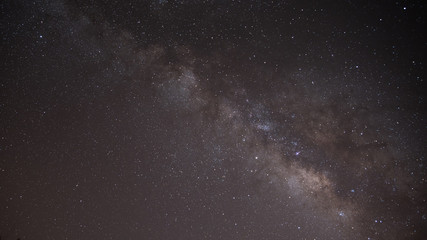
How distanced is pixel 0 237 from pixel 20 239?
3.24ft

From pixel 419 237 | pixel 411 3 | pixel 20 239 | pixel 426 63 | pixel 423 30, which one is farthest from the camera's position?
pixel 20 239

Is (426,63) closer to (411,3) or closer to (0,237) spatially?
(411,3)

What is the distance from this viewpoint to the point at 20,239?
964cm

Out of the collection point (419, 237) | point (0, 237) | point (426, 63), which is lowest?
point (0, 237)

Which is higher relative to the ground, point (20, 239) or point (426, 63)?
point (426, 63)

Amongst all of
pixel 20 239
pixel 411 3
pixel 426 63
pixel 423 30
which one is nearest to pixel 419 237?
pixel 426 63

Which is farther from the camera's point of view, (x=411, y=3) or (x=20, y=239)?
(x=20, y=239)

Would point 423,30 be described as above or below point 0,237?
above

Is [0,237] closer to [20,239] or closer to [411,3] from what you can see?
[20,239]

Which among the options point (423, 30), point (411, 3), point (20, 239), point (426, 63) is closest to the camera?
point (411, 3)

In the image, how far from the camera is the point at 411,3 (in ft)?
14.3

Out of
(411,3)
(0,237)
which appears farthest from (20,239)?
(411,3)

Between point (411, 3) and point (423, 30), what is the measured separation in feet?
2.57

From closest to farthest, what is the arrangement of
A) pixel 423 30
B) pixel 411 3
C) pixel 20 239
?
pixel 411 3 < pixel 423 30 < pixel 20 239
